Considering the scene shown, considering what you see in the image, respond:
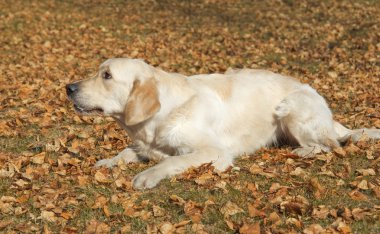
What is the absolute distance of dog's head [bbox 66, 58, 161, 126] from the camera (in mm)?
5660

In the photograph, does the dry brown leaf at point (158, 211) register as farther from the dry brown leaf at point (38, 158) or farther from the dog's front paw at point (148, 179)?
the dry brown leaf at point (38, 158)

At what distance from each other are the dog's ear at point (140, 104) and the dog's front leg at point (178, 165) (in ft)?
1.68

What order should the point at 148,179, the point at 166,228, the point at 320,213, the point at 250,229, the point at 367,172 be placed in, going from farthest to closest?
the point at 367,172
the point at 148,179
the point at 320,213
the point at 166,228
the point at 250,229

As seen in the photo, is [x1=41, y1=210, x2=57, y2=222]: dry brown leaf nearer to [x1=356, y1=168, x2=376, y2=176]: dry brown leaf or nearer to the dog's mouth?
the dog's mouth

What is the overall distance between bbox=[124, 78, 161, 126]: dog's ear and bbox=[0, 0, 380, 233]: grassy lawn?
0.62m

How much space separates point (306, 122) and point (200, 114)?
1.39 metres

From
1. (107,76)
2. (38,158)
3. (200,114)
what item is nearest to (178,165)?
(200,114)

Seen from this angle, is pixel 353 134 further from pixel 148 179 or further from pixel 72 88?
pixel 72 88

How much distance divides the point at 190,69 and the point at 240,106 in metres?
6.63

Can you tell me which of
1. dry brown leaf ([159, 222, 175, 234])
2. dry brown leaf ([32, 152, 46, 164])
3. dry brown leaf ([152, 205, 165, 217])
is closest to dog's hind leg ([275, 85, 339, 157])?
dry brown leaf ([152, 205, 165, 217])

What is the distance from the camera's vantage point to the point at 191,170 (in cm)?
543

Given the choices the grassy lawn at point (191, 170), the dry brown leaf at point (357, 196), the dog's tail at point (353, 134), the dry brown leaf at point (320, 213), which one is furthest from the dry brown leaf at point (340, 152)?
the dry brown leaf at point (320, 213)

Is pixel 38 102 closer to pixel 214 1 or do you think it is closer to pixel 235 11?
pixel 235 11

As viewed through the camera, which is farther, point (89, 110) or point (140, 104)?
point (89, 110)
